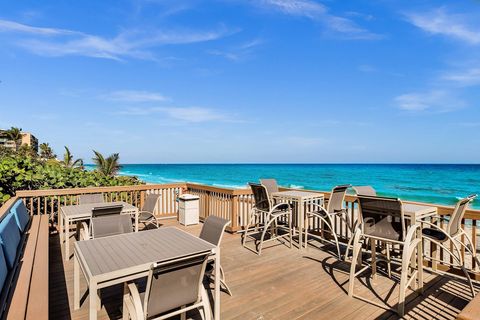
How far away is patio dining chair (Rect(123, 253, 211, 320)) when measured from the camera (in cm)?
163

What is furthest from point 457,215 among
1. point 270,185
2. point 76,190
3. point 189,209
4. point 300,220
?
point 76,190

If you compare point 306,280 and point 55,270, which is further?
point 55,270

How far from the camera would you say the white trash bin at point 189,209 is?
19.3 feet

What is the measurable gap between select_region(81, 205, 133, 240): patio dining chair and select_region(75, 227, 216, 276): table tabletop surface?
108 centimetres

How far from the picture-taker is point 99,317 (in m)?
2.39

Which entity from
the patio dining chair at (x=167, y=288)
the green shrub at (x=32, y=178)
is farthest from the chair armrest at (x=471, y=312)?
the green shrub at (x=32, y=178)

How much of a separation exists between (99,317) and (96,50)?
9755 mm

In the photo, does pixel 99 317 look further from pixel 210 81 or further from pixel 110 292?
pixel 210 81

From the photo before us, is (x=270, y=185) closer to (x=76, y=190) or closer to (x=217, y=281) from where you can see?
(x=217, y=281)

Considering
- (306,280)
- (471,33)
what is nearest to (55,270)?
(306,280)

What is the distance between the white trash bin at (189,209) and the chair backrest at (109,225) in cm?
224

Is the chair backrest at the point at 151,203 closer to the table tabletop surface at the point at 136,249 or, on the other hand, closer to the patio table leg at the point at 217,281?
the table tabletop surface at the point at 136,249

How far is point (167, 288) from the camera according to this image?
1.73 m

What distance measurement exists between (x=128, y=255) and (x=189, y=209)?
3.86 metres
